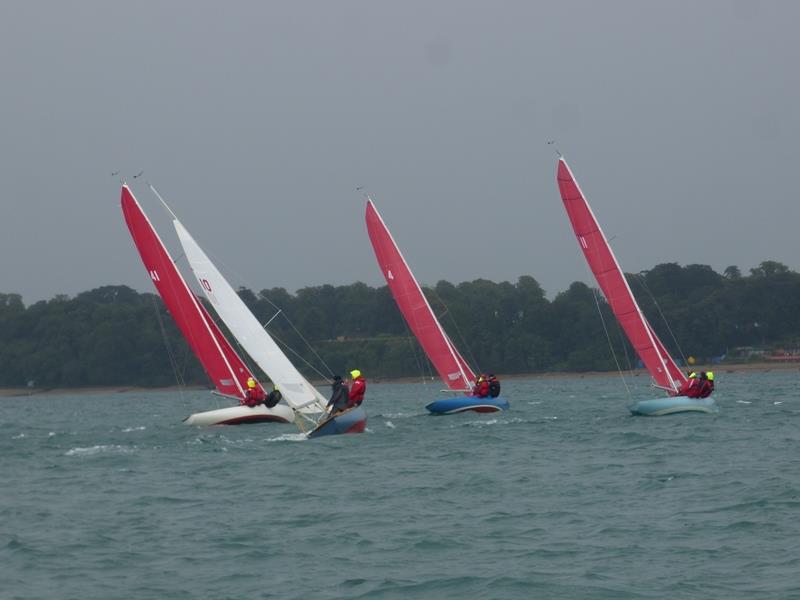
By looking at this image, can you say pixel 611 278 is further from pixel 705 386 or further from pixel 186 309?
pixel 186 309

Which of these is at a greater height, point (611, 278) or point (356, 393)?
point (611, 278)

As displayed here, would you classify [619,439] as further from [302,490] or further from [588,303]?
[588,303]

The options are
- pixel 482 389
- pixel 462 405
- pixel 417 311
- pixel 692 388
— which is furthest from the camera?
pixel 417 311

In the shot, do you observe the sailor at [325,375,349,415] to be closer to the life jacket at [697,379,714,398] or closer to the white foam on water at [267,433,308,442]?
the white foam on water at [267,433,308,442]

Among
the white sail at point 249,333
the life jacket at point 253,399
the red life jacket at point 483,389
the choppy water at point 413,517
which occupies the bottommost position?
the choppy water at point 413,517

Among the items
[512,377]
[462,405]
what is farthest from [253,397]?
[512,377]

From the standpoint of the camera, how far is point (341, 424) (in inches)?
1155

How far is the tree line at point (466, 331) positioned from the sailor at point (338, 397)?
2586 inches

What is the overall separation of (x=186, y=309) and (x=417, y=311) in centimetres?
723

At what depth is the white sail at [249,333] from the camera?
108ft

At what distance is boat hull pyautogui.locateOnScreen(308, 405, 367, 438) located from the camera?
29.1 m

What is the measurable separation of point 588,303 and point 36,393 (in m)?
45.6

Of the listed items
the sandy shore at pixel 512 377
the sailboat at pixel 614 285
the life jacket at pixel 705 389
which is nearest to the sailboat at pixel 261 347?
the sailboat at pixel 614 285

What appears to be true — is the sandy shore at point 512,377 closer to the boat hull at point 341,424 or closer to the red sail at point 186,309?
the red sail at point 186,309
